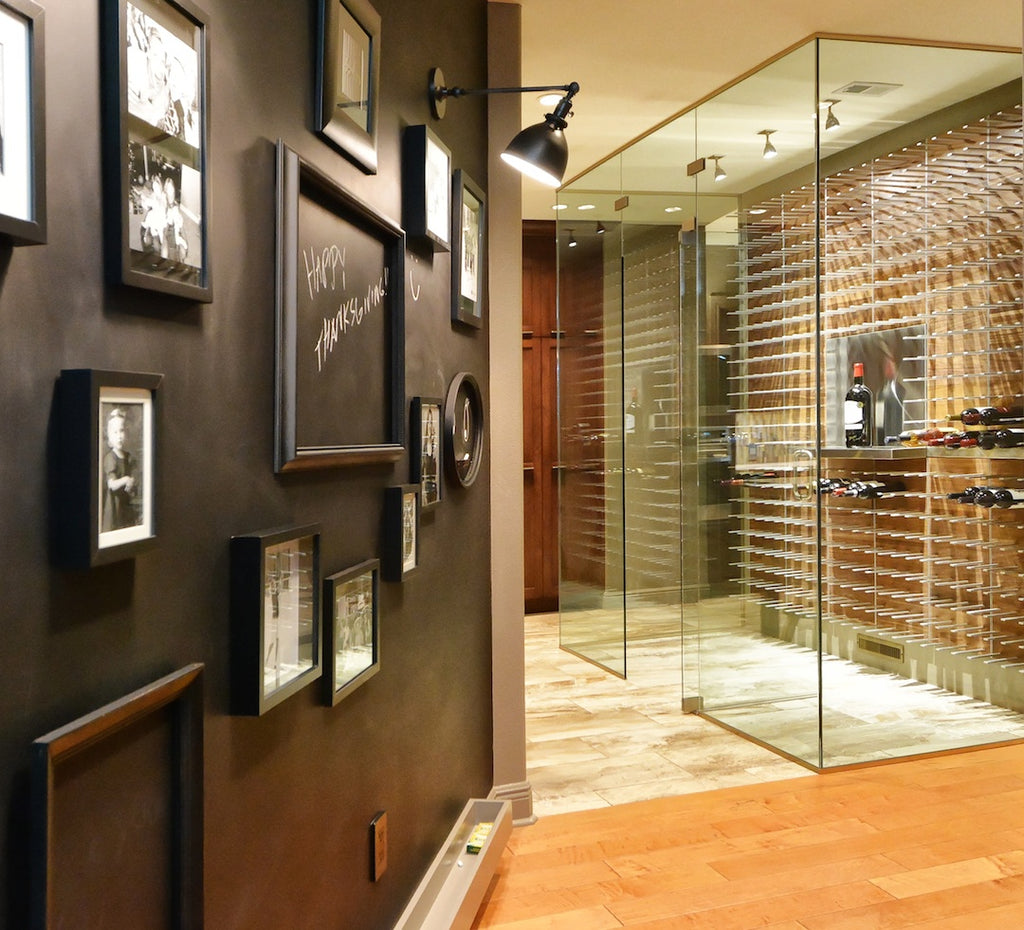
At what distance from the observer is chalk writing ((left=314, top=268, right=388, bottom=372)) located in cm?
159

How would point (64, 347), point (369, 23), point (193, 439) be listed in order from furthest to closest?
point (369, 23), point (193, 439), point (64, 347)

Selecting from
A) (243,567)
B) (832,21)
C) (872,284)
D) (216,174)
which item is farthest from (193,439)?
(872,284)

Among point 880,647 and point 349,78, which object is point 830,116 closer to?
point 880,647

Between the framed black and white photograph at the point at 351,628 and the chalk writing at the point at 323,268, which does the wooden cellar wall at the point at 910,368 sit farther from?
the chalk writing at the point at 323,268

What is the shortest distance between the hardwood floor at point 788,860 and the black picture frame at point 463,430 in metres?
1.13

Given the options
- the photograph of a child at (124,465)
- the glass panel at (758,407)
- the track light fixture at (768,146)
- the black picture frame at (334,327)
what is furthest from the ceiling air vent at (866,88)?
the photograph of a child at (124,465)

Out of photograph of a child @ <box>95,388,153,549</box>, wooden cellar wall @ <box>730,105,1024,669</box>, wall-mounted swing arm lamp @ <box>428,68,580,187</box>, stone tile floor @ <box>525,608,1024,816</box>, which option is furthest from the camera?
wooden cellar wall @ <box>730,105,1024,669</box>

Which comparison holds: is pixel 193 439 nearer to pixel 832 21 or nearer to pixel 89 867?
pixel 89 867

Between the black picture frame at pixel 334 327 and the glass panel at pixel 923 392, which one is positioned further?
the glass panel at pixel 923 392

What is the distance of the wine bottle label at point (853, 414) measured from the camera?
13.8 ft

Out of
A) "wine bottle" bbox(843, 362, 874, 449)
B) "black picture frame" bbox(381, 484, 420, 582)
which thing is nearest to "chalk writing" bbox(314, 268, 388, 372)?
"black picture frame" bbox(381, 484, 420, 582)

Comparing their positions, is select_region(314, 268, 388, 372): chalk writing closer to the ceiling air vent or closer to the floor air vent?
the ceiling air vent

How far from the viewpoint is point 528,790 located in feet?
10.00

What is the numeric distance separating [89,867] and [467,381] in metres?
1.76
